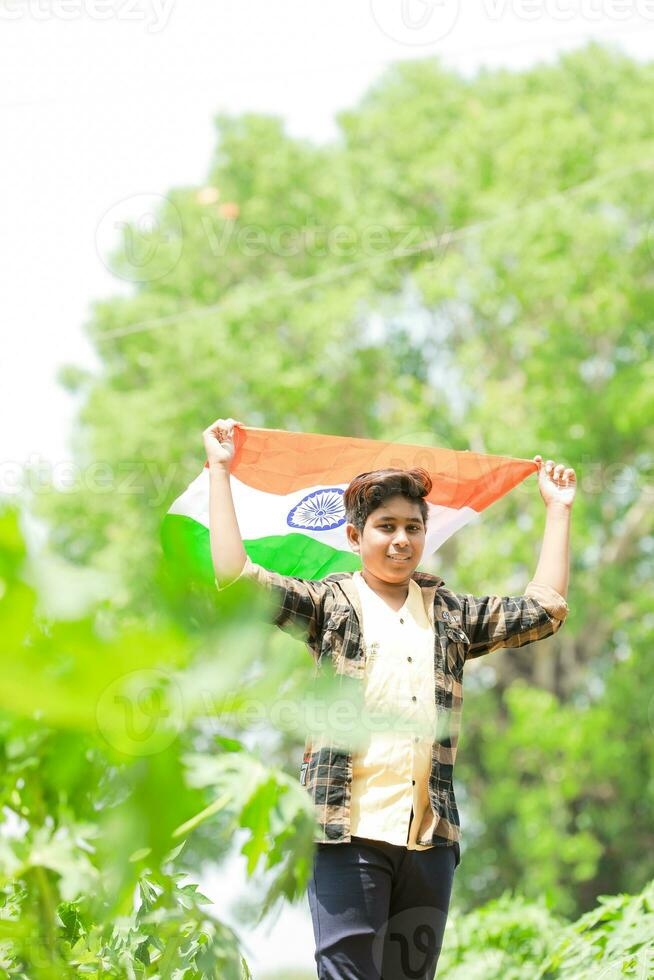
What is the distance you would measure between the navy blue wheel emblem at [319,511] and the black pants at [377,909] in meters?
0.96

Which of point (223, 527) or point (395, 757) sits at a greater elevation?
point (223, 527)

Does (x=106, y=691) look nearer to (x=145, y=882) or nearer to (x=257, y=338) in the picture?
(x=145, y=882)

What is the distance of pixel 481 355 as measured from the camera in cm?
1142

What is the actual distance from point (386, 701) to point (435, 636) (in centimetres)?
24

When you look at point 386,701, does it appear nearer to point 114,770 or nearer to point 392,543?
point 392,543

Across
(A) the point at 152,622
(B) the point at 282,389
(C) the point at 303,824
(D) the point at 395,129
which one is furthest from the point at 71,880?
(D) the point at 395,129

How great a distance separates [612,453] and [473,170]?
2872 millimetres

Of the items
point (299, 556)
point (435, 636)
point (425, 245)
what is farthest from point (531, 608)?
point (425, 245)

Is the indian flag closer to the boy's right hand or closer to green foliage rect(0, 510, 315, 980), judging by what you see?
the boy's right hand

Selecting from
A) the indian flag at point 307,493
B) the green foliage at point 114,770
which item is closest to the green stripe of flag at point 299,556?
the indian flag at point 307,493

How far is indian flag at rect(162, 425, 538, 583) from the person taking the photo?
2.92 meters

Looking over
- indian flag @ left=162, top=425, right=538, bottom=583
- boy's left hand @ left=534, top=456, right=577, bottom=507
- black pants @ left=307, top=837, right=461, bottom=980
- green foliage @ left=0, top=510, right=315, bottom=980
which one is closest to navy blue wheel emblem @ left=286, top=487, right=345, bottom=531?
indian flag @ left=162, top=425, right=538, bottom=583

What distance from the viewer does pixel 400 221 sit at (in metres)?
11.4

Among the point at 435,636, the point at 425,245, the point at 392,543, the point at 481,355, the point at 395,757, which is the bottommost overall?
the point at 395,757
